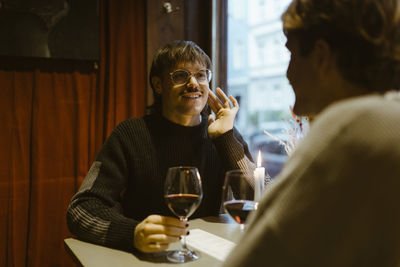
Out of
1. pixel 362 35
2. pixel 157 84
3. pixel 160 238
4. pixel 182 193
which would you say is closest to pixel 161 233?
pixel 160 238

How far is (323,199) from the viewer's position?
1.51 ft

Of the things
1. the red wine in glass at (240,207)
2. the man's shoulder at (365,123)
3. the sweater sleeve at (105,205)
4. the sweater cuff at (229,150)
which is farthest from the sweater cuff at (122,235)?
the man's shoulder at (365,123)

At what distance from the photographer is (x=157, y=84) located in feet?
6.17

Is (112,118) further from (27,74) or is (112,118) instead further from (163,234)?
(163,234)

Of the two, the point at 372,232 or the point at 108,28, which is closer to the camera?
the point at 372,232

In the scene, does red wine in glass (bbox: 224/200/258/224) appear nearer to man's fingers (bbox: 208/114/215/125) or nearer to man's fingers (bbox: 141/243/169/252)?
man's fingers (bbox: 141/243/169/252)

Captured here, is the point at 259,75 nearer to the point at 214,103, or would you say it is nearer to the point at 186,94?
the point at 214,103

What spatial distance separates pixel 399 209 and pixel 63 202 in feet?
7.92

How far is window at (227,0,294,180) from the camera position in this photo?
2426 mm

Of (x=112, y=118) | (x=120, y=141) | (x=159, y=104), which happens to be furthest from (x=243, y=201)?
(x=112, y=118)

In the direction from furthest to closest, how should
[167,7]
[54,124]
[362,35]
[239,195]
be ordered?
[167,7], [54,124], [239,195], [362,35]

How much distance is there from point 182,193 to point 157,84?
96cm

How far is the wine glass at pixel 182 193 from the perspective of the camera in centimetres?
103

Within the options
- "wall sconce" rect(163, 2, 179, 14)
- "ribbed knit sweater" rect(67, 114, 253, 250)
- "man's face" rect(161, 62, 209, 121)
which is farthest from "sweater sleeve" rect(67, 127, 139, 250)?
"wall sconce" rect(163, 2, 179, 14)
